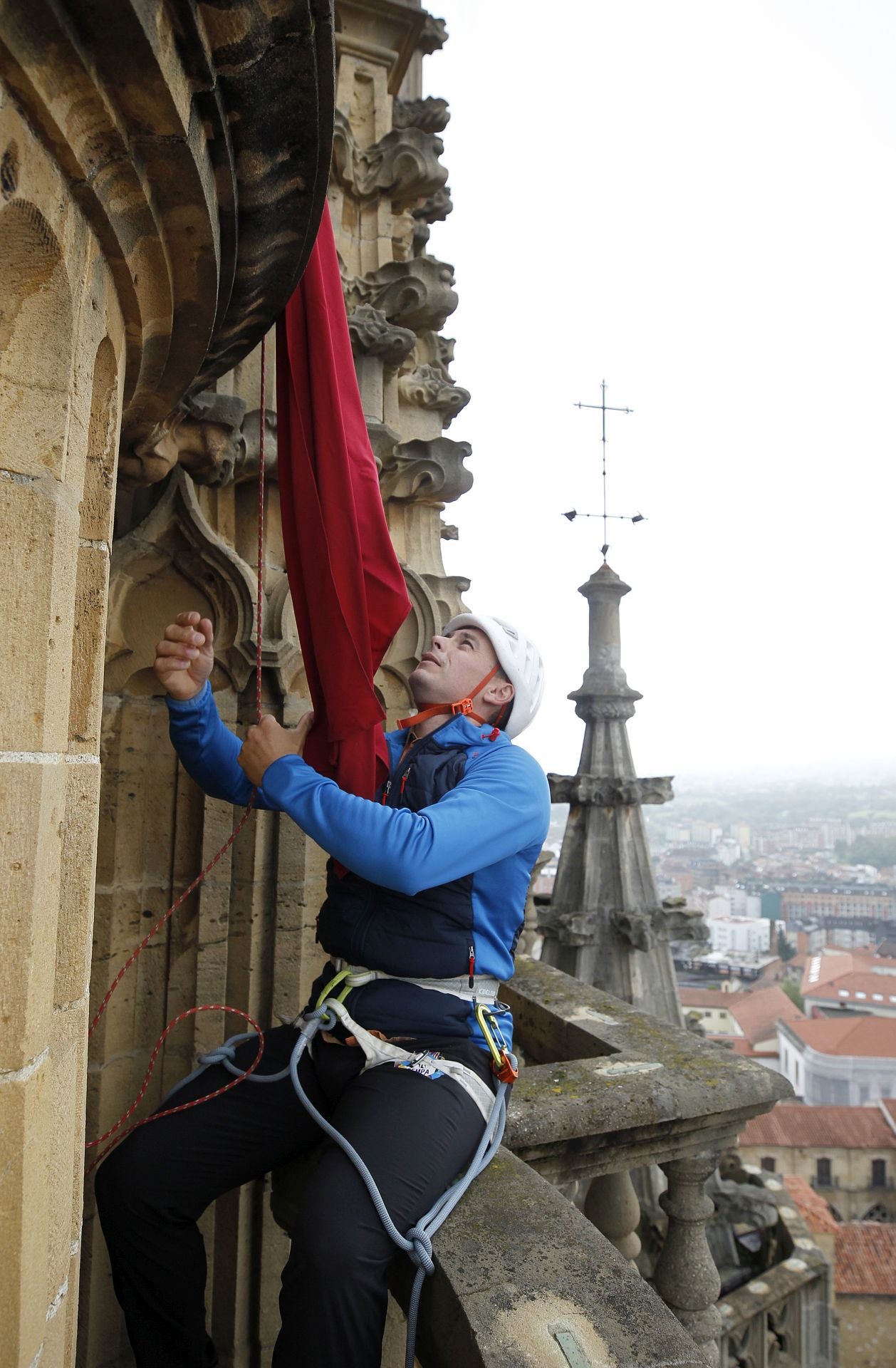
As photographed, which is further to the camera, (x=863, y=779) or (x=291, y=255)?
(x=863, y=779)

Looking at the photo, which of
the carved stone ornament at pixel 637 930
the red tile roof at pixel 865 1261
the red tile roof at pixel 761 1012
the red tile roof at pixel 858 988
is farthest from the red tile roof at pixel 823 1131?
the carved stone ornament at pixel 637 930

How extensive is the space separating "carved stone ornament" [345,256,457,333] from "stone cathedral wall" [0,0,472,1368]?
12 mm

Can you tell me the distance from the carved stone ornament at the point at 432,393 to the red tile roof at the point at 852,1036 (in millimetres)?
36998

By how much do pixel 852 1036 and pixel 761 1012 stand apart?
244 inches

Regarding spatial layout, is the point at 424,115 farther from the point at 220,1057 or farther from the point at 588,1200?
the point at 588,1200

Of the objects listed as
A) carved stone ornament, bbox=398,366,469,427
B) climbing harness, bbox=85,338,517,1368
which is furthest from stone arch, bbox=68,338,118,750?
carved stone ornament, bbox=398,366,469,427

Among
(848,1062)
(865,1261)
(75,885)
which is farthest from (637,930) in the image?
(848,1062)

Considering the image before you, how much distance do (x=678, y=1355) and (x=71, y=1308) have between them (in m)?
0.94

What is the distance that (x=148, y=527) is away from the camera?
261cm

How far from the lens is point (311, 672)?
2234mm

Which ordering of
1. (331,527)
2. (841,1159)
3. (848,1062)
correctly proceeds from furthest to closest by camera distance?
(848,1062)
(841,1159)
(331,527)

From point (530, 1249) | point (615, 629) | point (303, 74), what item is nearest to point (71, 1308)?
point (530, 1249)

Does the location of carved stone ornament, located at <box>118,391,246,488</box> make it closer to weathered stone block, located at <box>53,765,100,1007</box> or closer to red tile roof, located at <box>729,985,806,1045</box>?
weathered stone block, located at <box>53,765,100,1007</box>

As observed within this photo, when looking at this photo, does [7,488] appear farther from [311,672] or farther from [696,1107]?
[696,1107]
